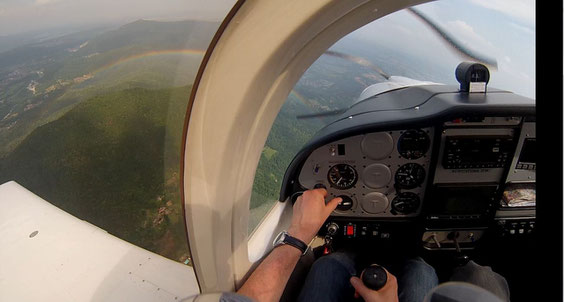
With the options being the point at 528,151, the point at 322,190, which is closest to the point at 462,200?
the point at 528,151

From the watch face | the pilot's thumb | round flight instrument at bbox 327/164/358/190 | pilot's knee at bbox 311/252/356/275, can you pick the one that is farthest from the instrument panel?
the pilot's thumb

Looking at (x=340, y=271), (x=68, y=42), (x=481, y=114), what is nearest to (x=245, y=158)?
(x=68, y=42)

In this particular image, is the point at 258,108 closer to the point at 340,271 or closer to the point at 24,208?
the point at 24,208

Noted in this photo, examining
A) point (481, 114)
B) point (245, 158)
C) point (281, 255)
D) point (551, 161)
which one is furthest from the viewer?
point (481, 114)

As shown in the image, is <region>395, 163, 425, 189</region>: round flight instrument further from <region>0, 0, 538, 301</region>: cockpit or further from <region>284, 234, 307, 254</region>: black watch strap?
<region>284, 234, 307, 254</region>: black watch strap

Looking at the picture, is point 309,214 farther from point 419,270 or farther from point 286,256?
point 419,270

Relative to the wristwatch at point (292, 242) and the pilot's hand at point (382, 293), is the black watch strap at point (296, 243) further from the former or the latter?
the pilot's hand at point (382, 293)
